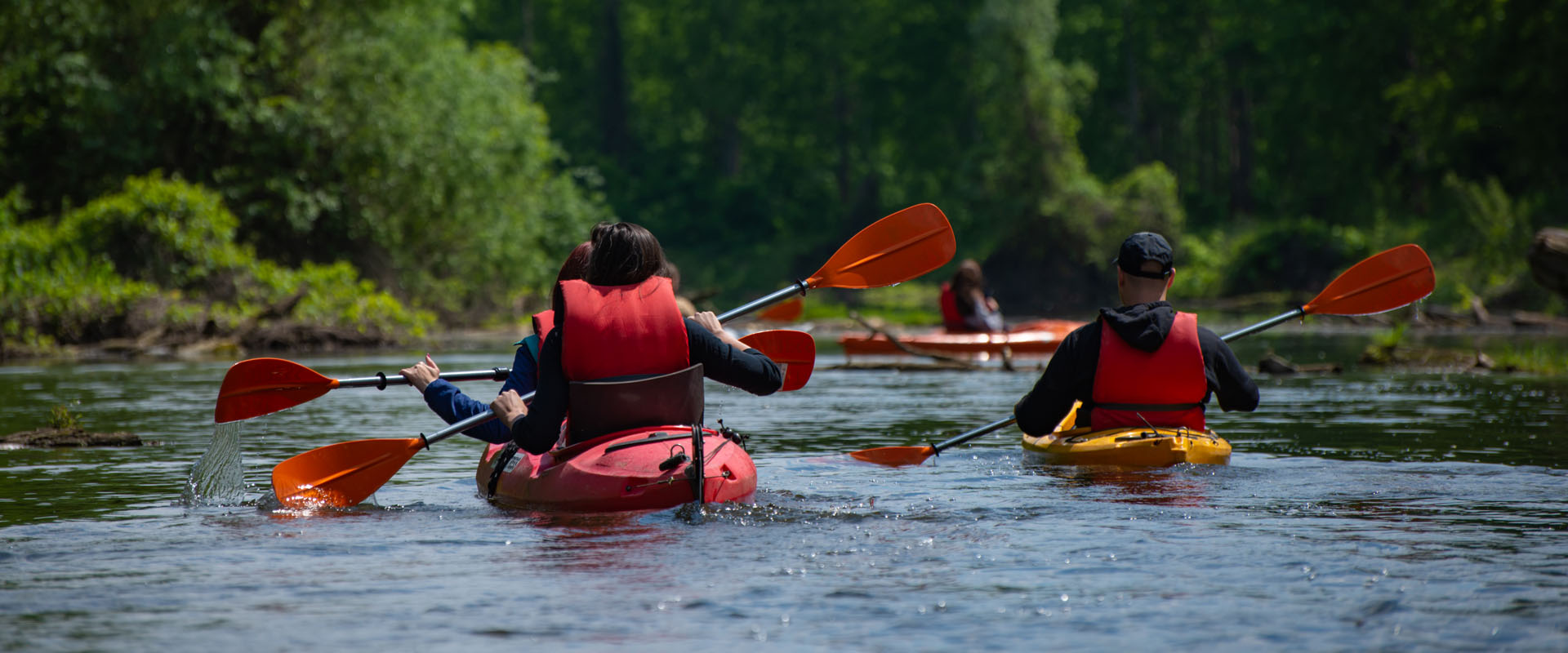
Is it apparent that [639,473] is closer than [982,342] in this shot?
Yes

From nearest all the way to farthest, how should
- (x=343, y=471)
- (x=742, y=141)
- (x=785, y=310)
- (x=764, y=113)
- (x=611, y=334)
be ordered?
(x=611, y=334) → (x=343, y=471) → (x=785, y=310) → (x=764, y=113) → (x=742, y=141)

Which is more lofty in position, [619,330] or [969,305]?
[969,305]

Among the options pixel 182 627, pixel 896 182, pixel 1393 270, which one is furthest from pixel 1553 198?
pixel 896 182

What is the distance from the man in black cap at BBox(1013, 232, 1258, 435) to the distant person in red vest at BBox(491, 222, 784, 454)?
5.27 ft

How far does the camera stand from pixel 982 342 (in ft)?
49.6

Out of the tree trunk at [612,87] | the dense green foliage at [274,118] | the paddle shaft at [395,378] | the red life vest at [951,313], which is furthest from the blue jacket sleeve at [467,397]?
the tree trunk at [612,87]

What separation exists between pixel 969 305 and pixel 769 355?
30.1 ft

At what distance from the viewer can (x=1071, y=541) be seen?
4.94 meters

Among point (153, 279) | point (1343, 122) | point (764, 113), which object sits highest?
point (764, 113)

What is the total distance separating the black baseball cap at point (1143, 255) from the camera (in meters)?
6.33

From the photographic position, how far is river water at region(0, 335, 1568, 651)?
12.3 ft

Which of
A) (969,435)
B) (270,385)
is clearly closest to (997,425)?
(969,435)

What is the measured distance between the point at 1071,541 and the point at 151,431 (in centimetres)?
604

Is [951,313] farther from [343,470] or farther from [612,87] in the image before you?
[612,87]
